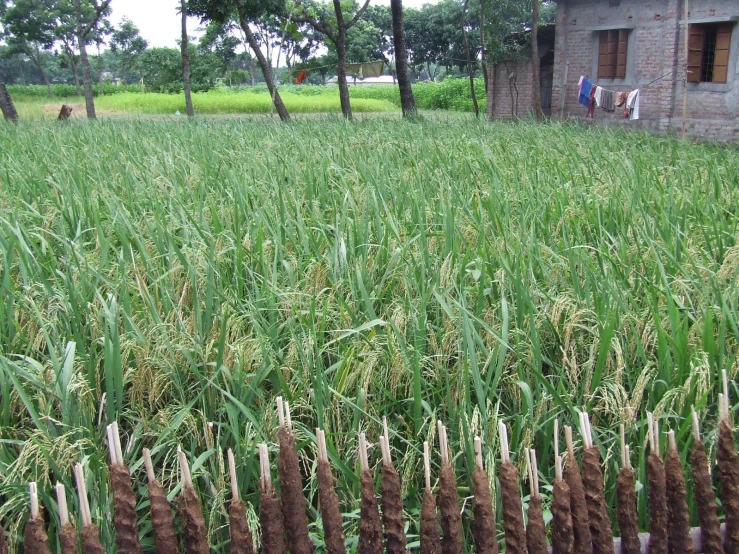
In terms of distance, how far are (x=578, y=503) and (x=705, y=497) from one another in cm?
31

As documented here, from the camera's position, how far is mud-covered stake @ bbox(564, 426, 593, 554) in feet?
5.26

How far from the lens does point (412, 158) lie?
580cm

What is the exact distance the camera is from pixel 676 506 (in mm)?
1667

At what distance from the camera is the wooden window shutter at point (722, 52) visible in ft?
40.6

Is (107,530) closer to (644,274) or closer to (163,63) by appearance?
(644,274)

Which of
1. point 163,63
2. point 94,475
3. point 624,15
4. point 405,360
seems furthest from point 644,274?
point 163,63

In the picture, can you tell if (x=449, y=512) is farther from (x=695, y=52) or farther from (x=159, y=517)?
(x=695, y=52)

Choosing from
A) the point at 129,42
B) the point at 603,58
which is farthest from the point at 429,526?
the point at 129,42

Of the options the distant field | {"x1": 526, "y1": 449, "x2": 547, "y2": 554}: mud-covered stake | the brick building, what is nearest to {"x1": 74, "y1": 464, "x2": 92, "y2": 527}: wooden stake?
{"x1": 526, "y1": 449, "x2": 547, "y2": 554}: mud-covered stake

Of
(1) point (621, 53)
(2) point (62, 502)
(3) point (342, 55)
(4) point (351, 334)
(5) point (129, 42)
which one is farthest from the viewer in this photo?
(5) point (129, 42)

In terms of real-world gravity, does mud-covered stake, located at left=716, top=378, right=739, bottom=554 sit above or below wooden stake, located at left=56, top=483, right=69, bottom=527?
below

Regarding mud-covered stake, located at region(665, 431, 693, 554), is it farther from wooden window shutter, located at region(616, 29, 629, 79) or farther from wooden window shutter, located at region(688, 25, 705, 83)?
wooden window shutter, located at region(616, 29, 629, 79)

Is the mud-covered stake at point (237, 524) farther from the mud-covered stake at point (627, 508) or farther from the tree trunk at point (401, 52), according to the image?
the tree trunk at point (401, 52)

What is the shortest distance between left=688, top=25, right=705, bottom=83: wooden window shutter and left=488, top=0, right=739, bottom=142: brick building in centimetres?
2
